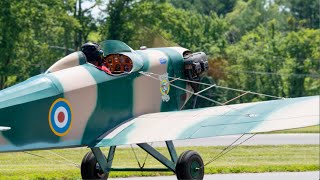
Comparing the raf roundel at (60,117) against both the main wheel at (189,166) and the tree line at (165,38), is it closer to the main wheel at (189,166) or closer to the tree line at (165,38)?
the main wheel at (189,166)

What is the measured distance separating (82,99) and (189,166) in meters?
2.18

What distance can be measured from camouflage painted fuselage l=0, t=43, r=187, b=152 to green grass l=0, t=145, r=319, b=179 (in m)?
2.67

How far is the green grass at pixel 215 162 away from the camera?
19094 mm

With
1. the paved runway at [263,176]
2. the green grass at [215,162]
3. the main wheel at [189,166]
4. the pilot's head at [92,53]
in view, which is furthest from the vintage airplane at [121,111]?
the green grass at [215,162]

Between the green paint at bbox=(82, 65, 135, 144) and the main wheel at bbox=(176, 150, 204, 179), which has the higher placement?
the green paint at bbox=(82, 65, 135, 144)

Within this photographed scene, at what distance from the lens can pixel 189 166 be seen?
1567cm

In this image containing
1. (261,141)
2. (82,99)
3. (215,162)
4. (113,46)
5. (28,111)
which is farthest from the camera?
(261,141)

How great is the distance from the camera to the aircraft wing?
46.3 ft

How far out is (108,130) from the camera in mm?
15664

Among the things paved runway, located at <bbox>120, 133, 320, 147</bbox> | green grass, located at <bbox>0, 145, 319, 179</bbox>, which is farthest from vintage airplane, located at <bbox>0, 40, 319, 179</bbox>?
paved runway, located at <bbox>120, 133, 320, 147</bbox>

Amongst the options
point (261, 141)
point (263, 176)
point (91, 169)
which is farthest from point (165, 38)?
point (91, 169)

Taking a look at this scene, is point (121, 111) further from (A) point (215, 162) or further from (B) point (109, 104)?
(A) point (215, 162)

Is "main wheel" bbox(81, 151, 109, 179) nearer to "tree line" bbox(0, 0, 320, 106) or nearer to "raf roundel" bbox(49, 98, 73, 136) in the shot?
"raf roundel" bbox(49, 98, 73, 136)

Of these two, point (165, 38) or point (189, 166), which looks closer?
point (189, 166)
